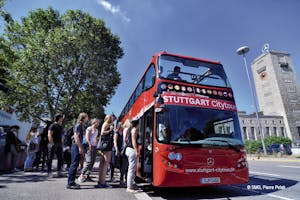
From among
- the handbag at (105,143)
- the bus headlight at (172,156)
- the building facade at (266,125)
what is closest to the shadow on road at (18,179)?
the handbag at (105,143)

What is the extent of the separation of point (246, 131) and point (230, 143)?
82090 mm

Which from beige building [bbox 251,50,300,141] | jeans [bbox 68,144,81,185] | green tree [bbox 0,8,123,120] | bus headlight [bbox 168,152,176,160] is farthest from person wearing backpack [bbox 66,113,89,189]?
beige building [bbox 251,50,300,141]

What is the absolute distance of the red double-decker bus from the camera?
3.99 metres

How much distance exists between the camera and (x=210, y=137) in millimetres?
4379

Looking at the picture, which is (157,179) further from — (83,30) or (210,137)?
(83,30)

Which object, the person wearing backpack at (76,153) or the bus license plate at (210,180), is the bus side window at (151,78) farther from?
the bus license plate at (210,180)

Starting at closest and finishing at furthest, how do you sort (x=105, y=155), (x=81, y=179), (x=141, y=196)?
(x=141, y=196) < (x=105, y=155) < (x=81, y=179)

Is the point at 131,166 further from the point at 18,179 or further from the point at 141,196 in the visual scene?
the point at 18,179

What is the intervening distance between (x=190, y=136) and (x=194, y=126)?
0.29 m

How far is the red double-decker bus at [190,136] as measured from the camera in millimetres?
3989

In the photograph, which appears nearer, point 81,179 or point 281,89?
point 81,179

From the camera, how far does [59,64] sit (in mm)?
15883

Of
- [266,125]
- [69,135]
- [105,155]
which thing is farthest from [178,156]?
[266,125]

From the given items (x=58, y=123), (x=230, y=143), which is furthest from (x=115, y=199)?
(x=58, y=123)
